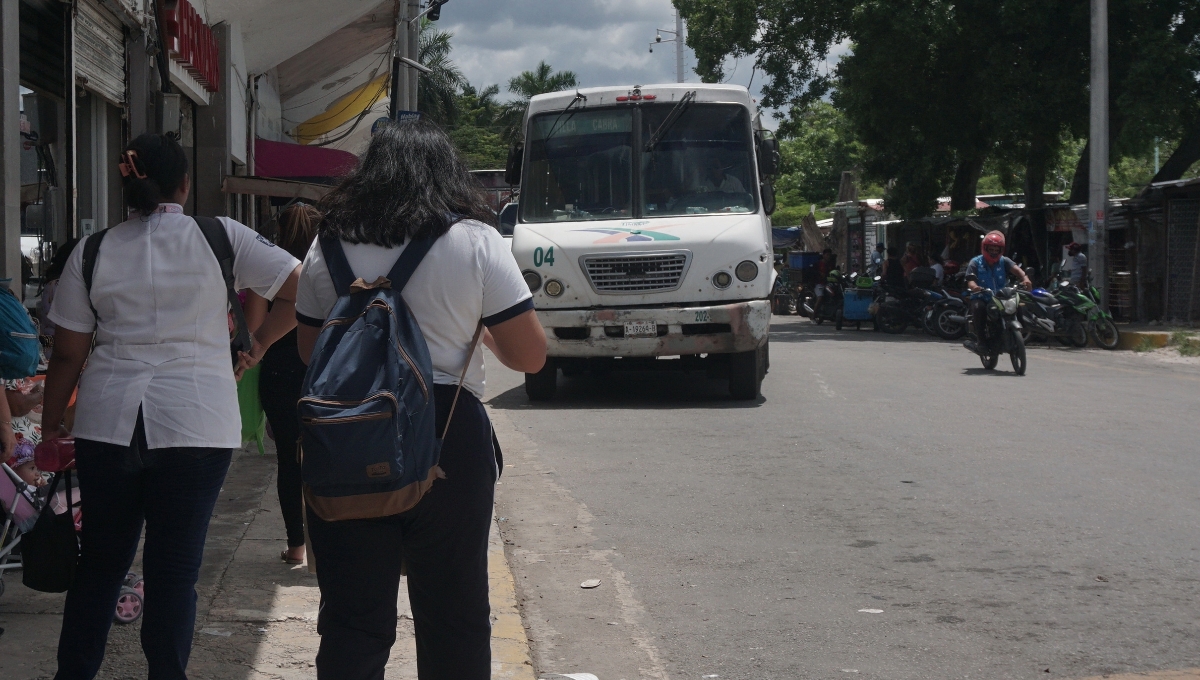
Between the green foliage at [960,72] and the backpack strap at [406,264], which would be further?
the green foliage at [960,72]

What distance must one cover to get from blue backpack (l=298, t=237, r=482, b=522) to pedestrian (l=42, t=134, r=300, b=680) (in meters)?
0.76

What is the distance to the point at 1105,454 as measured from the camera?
26.4ft

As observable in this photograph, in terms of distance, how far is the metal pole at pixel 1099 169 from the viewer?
18.9m

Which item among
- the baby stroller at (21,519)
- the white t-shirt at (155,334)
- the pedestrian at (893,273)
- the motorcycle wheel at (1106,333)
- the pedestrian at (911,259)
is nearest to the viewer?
the white t-shirt at (155,334)

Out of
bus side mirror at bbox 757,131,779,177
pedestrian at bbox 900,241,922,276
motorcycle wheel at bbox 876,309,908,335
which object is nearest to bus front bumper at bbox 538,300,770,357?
bus side mirror at bbox 757,131,779,177

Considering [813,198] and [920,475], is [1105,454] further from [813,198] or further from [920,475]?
[813,198]

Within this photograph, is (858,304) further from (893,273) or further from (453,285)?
(453,285)

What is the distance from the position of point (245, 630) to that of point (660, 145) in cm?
778

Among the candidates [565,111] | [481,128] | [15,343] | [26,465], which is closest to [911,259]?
[565,111]

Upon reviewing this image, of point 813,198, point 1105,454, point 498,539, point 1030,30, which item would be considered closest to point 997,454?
point 1105,454

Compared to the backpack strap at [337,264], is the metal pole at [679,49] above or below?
above

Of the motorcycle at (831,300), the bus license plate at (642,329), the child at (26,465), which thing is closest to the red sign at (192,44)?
the bus license plate at (642,329)

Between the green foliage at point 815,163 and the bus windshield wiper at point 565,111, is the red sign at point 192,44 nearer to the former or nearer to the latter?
the bus windshield wiper at point 565,111

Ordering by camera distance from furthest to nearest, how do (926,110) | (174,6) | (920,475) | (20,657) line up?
(926,110), (174,6), (920,475), (20,657)
